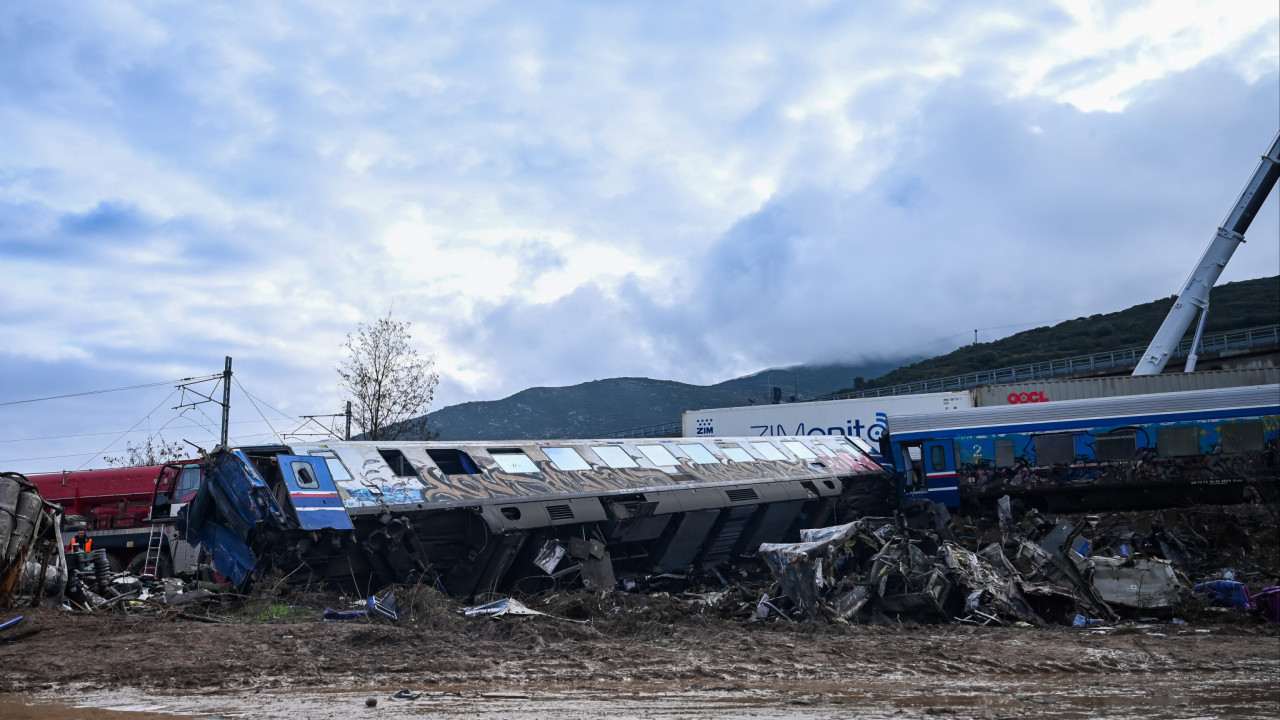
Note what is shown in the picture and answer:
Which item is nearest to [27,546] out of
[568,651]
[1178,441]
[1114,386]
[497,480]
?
[497,480]

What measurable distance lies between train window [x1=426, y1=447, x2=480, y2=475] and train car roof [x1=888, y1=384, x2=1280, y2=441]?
504 inches

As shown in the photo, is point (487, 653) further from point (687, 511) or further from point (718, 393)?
point (718, 393)

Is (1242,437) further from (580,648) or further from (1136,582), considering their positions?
(580,648)

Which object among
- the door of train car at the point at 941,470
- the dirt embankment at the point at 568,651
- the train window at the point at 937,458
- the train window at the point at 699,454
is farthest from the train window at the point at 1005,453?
the dirt embankment at the point at 568,651

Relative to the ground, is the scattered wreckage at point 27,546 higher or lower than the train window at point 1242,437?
lower

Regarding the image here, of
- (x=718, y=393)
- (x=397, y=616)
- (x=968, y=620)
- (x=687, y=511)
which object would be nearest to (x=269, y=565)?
(x=397, y=616)

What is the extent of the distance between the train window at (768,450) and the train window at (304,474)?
10.5 m

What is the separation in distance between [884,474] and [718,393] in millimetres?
134590

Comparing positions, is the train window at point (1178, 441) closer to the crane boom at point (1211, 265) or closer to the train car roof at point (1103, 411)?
the train car roof at point (1103, 411)

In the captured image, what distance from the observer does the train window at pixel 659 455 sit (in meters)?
18.2

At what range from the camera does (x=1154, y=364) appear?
3316 cm

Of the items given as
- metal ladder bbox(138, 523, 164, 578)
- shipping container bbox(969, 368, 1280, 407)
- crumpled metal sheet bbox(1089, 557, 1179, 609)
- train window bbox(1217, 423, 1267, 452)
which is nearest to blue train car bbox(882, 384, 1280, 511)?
train window bbox(1217, 423, 1267, 452)

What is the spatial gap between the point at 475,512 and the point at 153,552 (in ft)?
29.9

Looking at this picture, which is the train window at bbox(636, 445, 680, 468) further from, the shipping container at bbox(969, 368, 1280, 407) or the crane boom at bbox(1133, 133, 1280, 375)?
the crane boom at bbox(1133, 133, 1280, 375)
